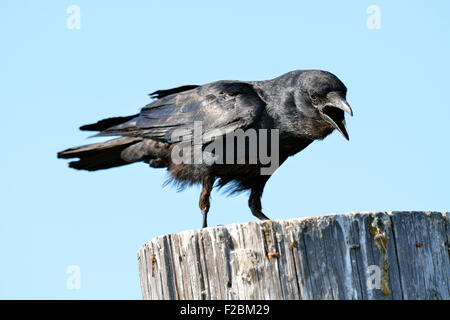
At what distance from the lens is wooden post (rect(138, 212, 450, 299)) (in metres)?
3.21

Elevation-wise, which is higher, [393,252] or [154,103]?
[154,103]

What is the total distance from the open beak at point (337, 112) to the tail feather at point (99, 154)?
2.07 meters

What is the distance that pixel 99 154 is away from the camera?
7.13 metres

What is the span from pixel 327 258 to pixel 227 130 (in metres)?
3.14

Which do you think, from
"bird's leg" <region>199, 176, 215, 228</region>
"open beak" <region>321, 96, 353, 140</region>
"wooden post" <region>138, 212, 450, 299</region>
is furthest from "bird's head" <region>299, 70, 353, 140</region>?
"wooden post" <region>138, 212, 450, 299</region>

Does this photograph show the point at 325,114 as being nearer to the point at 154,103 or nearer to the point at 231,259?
the point at 154,103

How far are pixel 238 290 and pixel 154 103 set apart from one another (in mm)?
4223

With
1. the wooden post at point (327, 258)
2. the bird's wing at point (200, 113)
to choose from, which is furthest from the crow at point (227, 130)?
the wooden post at point (327, 258)

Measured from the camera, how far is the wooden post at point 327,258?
321 cm

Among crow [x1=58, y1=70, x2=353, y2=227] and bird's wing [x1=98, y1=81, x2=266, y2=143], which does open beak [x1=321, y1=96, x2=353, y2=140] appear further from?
bird's wing [x1=98, y1=81, x2=266, y2=143]
